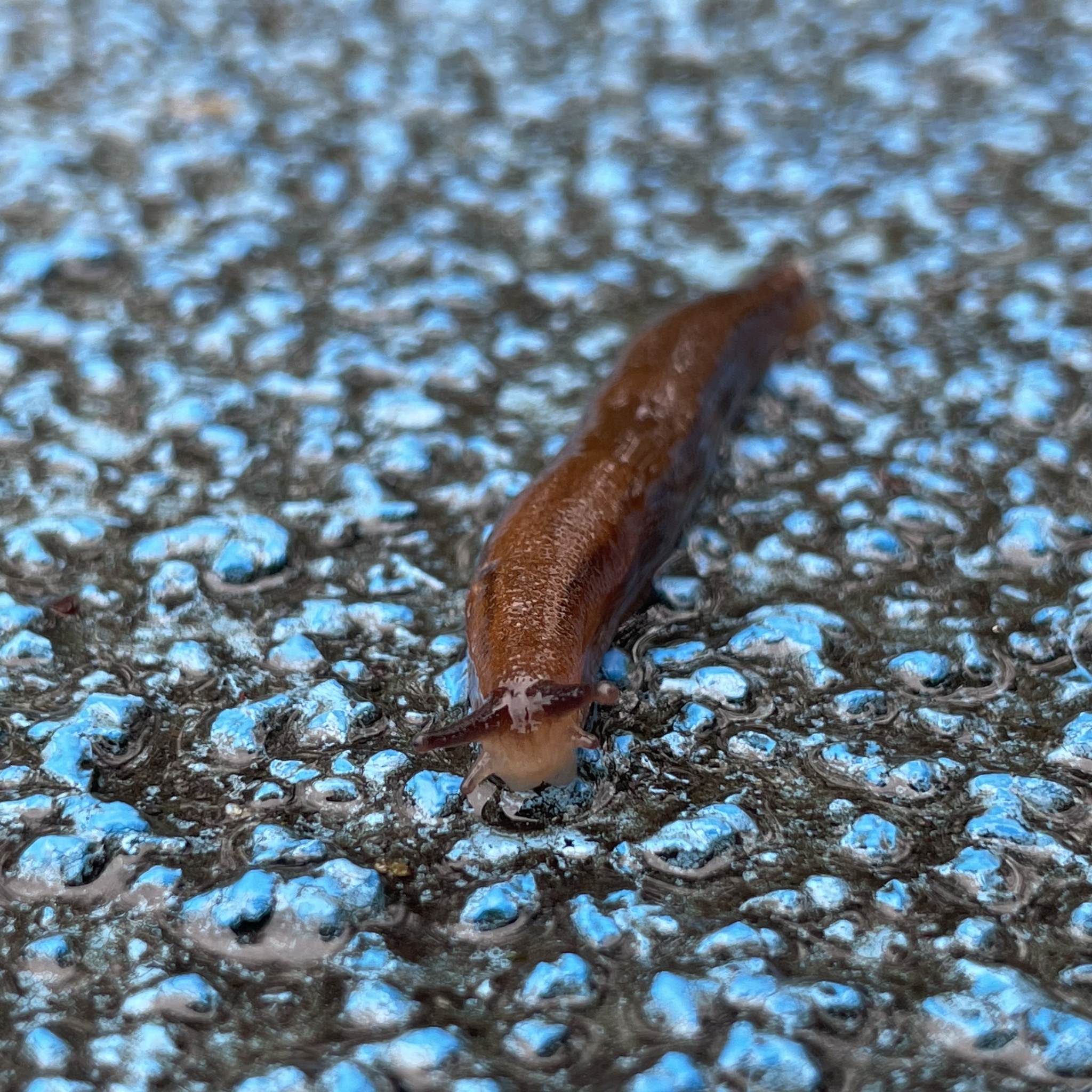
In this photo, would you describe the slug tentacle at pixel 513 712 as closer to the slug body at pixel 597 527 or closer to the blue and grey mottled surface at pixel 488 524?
the slug body at pixel 597 527

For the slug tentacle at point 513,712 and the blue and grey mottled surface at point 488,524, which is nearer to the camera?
the blue and grey mottled surface at point 488,524

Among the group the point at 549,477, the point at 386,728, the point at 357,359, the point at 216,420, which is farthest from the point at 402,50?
the point at 386,728

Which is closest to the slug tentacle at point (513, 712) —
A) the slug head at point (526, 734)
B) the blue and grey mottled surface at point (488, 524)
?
the slug head at point (526, 734)

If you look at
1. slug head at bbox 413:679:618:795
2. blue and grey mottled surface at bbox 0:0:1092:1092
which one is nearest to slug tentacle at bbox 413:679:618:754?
slug head at bbox 413:679:618:795

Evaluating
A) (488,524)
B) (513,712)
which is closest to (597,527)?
(488,524)

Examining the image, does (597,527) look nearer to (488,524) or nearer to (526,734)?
(488,524)
